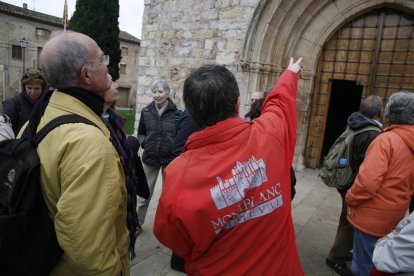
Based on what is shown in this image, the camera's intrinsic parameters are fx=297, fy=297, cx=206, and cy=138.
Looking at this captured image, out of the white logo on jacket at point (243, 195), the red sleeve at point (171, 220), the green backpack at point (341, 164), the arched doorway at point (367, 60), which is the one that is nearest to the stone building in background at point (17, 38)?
the arched doorway at point (367, 60)

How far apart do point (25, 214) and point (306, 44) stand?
585 cm

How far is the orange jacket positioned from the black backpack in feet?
6.27

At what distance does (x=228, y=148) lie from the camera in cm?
118

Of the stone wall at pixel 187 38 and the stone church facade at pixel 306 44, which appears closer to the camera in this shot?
the stone church facade at pixel 306 44

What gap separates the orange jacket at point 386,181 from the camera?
6.65ft

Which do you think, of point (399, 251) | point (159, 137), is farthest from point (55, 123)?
point (159, 137)

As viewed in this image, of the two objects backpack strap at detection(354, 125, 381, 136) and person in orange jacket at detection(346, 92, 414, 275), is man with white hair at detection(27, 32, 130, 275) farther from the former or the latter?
backpack strap at detection(354, 125, 381, 136)

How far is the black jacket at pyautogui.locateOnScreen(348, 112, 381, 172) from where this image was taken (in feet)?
8.46

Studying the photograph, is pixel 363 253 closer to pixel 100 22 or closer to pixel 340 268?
pixel 340 268

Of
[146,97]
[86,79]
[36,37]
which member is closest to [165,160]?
[86,79]

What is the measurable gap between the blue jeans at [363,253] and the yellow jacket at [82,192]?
73.1 inches

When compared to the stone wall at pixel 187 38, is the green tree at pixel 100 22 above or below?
above

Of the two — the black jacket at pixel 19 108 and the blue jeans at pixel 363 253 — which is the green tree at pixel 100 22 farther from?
the blue jeans at pixel 363 253

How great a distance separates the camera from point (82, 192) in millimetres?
1125
